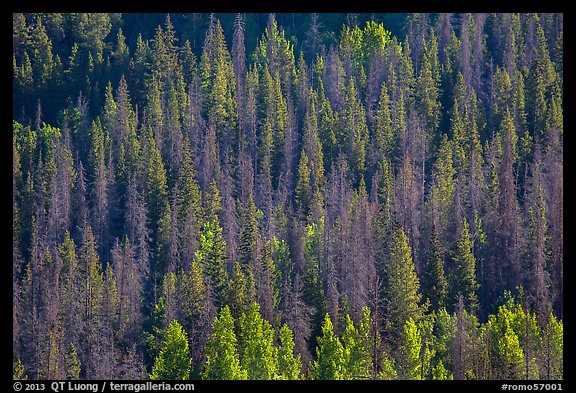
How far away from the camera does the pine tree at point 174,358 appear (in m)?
89.1

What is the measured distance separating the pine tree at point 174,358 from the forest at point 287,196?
15 cm

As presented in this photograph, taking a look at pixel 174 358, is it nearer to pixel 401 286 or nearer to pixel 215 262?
pixel 215 262

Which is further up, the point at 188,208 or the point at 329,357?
the point at 188,208

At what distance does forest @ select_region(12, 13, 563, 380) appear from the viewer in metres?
92.1

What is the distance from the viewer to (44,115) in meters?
147

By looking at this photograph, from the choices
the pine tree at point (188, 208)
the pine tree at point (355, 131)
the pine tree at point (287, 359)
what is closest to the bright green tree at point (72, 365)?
the pine tree at point (287, 359)

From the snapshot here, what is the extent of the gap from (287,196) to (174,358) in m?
37.0

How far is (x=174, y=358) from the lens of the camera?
8994 cm

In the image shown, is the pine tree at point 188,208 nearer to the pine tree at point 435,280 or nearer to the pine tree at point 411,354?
the pine tree at point 435,280

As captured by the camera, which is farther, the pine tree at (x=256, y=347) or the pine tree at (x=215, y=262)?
the pine tree at (x=215, y=262)

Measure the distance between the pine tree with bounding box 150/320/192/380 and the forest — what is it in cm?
15

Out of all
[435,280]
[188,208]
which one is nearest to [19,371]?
[188,208]

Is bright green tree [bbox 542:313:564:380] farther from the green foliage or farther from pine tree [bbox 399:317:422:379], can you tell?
the green foliage
